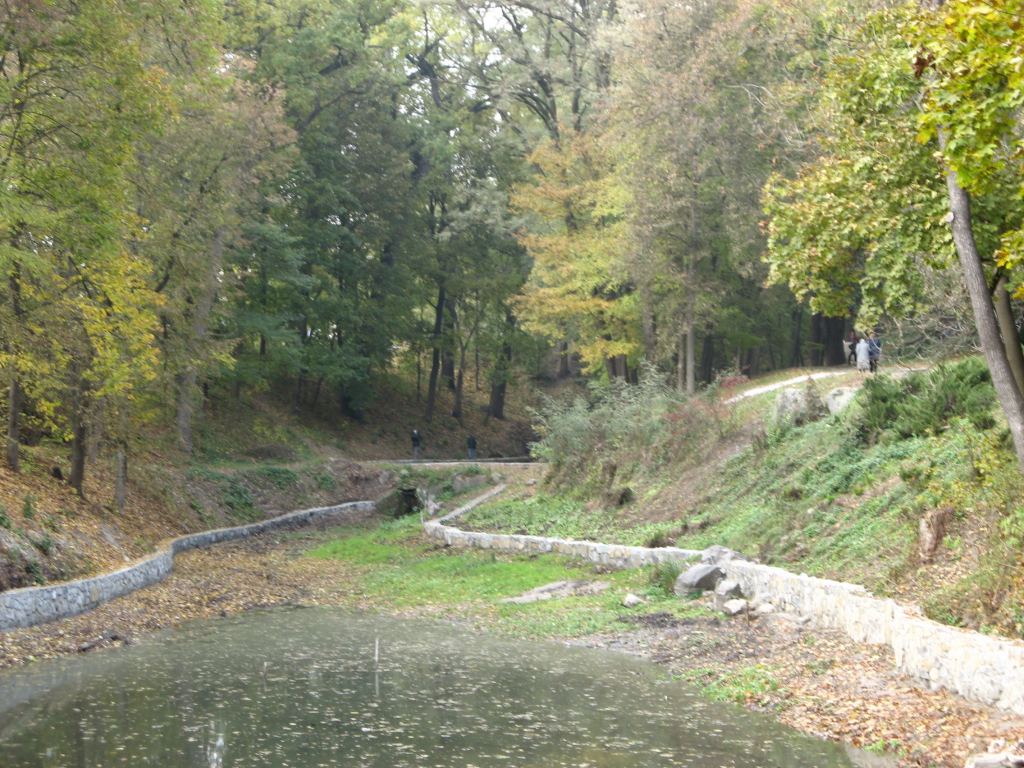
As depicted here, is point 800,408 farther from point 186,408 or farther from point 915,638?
point 186,408

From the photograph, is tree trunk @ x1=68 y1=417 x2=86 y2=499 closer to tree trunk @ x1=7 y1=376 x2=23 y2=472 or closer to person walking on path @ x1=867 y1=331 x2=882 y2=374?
tree trunk @ x1=7 y1=376 x2=23 y2=472

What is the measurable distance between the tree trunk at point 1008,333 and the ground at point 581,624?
369 centimetres

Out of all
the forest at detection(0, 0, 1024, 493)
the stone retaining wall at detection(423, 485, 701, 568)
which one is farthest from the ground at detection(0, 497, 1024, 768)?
the forest at detection(0, 0, 1024, 493)

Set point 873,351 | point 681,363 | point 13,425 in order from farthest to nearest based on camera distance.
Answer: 1. point 681,363
2. point 873,351
3. point 13,425

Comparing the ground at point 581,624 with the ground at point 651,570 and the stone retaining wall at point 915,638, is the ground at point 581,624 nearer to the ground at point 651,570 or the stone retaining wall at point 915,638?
the ground at point 651,570

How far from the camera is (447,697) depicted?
11922mm

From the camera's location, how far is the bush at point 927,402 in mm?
17125

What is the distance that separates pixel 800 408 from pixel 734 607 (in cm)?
923

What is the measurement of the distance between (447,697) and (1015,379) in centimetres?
727

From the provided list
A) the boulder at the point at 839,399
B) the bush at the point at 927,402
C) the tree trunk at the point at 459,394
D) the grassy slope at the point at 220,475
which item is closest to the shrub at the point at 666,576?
the bush at the point at 927,402

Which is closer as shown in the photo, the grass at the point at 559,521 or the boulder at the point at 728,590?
the boulder at the point at 728,590

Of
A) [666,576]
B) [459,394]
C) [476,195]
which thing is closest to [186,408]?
[476,195]

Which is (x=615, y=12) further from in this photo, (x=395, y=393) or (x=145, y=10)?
(x=145, y=10)

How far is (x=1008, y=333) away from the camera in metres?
12.9
